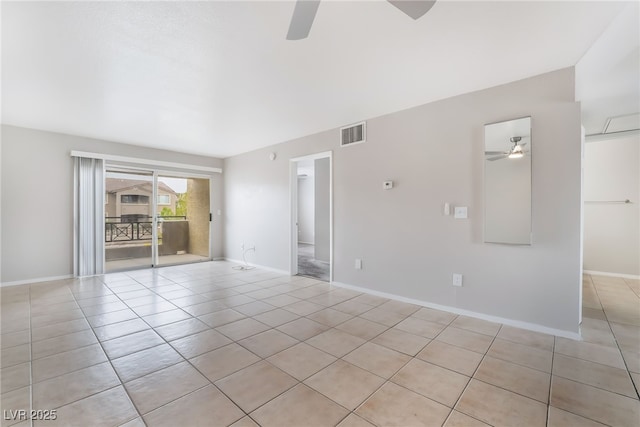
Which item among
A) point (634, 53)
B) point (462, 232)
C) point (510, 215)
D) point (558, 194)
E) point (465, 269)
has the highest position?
point (634, 53)

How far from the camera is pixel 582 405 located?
1.64m

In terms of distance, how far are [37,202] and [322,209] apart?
510 cm

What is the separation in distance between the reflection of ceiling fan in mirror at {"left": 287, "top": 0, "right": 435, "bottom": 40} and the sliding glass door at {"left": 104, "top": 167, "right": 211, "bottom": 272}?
17.0ft

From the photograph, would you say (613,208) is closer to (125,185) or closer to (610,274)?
(610,274)

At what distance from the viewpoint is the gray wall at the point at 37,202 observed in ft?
13.7

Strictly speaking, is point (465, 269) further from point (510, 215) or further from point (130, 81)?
point (130, 81)

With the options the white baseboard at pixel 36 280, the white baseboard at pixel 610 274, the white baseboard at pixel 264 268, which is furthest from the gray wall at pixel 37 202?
the white baseboard at pixel 610 274

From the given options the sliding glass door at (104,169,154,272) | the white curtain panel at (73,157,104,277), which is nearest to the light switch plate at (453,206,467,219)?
the sliding glass door at (104,169,154,272)

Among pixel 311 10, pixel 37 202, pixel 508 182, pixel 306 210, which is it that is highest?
pixel 311 10

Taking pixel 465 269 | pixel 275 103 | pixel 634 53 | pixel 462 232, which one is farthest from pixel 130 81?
pixel 634 53

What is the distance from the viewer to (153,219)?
5.64 metres

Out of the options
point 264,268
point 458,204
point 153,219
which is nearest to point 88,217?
point 153,219

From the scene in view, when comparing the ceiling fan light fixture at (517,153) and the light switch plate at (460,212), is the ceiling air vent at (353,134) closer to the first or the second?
the light switch plate at (460,212)

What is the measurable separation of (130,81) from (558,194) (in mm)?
4436
